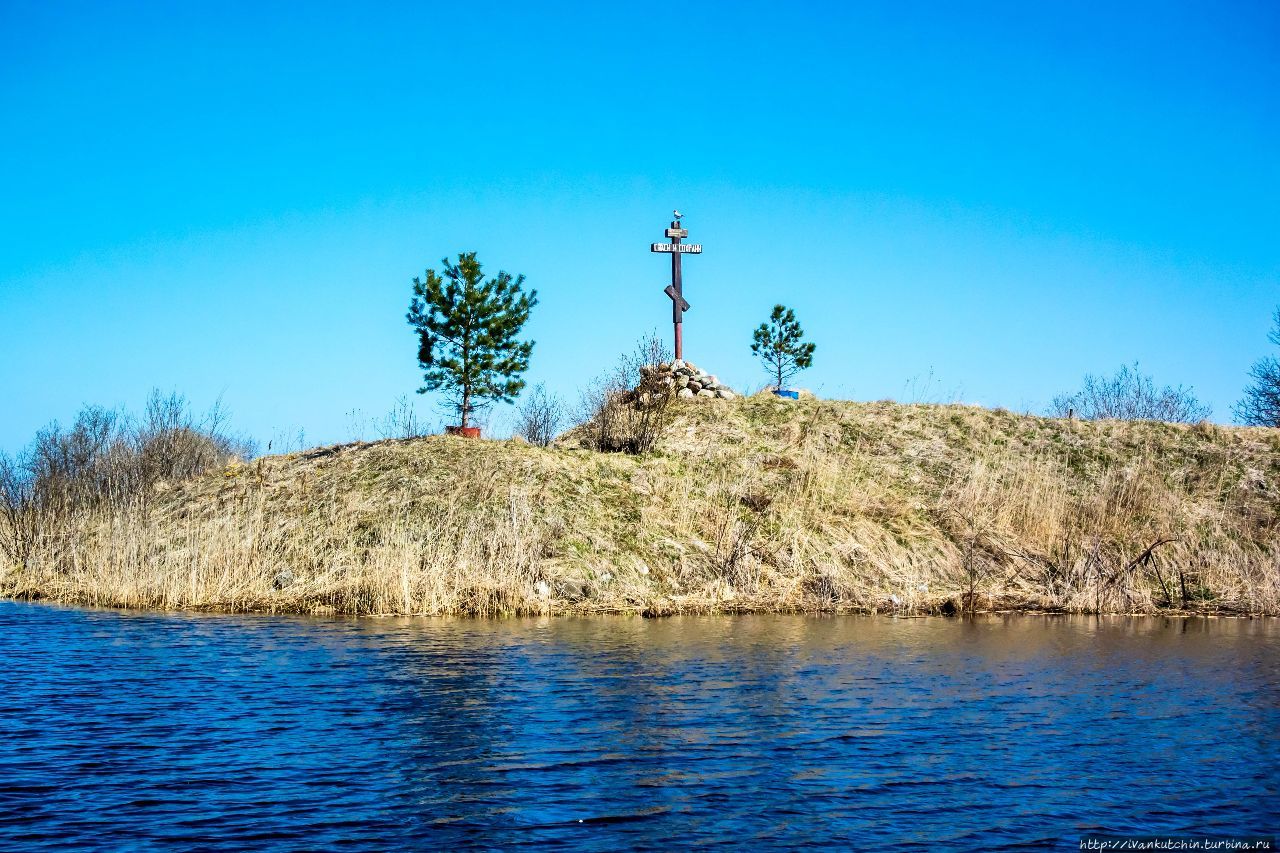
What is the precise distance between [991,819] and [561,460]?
20118 millimetres

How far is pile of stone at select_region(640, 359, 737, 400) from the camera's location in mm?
32281

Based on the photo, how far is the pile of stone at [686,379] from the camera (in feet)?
106

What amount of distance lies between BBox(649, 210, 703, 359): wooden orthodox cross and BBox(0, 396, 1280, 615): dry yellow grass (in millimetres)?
4350

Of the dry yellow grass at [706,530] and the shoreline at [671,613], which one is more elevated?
the dry yellow grass at [706,530]

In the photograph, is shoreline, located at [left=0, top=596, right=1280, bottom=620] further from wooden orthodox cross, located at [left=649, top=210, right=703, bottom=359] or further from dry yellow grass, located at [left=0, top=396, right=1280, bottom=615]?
wooden orthodox cross, located at [left=649, top=210, right=703, bottom=359]

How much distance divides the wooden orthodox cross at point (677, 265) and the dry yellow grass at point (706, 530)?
4350mm

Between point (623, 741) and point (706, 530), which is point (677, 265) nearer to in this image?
point (706, 530)

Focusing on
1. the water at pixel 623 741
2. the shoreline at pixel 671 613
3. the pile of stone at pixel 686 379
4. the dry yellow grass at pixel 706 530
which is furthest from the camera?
the pile of stone at pixel 686 379

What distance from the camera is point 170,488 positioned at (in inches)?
1123

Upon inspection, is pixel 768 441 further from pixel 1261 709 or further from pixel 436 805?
pixel 436 805

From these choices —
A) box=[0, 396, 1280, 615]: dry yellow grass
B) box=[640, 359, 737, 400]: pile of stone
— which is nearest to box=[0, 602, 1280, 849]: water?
box=[0, 396, 1280, 615]: dry yellow grass

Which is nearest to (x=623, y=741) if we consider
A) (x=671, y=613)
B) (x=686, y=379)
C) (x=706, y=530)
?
(x=671, y=613)

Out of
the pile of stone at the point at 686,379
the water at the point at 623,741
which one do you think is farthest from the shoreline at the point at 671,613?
the pile of stone at the point at 686,379

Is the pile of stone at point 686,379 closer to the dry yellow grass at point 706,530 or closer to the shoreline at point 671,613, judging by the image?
the dry yellow grass at point 706,530
